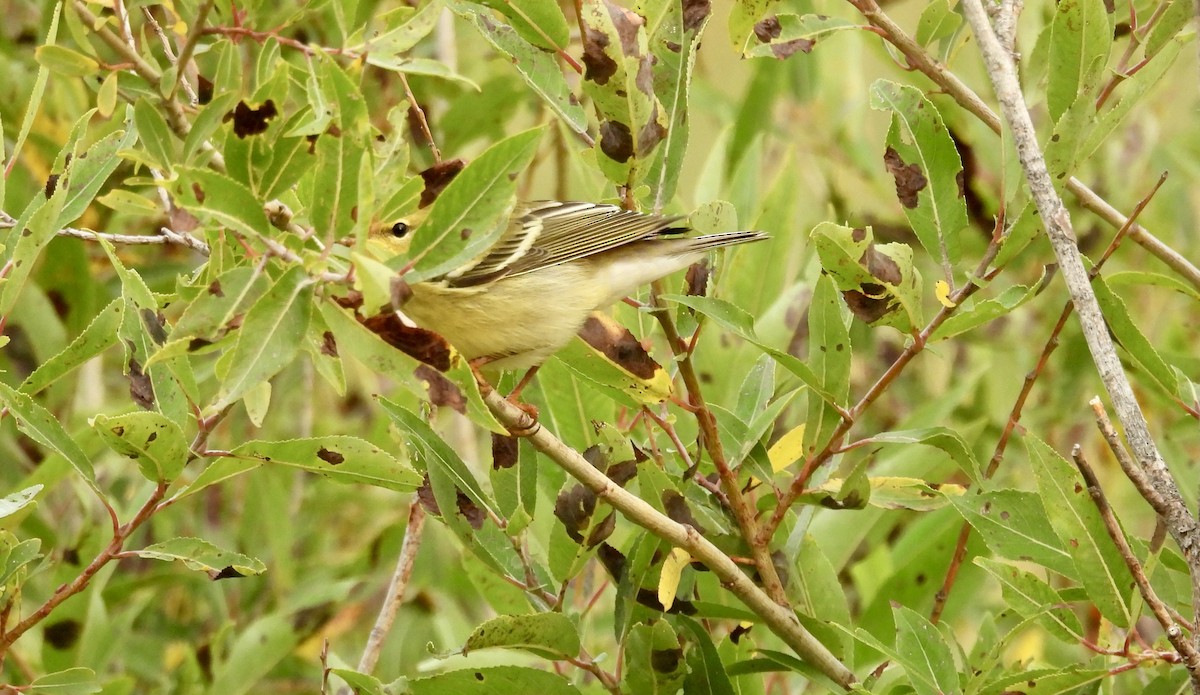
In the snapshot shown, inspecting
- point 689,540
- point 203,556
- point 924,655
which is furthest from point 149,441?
point 924,655

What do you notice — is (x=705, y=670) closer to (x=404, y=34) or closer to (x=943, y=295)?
(x=943, y=295)

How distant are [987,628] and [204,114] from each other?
1.59 meters

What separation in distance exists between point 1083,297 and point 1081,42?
52cm

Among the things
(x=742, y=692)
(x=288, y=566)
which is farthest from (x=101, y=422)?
(x=288, y=566)

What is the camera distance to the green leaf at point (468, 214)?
1.75 meters

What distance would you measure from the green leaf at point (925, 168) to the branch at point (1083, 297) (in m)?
0.23

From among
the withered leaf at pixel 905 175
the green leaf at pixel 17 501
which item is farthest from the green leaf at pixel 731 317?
the green leaf at pixel 17 501

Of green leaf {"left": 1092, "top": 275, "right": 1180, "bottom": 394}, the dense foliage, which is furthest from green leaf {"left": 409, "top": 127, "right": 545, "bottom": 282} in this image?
green leaf {"left": 1092, "top": 275, "right": 1180, "bottom": 394}

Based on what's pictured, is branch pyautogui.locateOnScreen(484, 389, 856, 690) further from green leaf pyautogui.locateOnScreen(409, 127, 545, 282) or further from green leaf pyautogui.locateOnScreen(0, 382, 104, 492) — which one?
green leaf pyautogui.locateOnScreen(0, 382, 104, 492)

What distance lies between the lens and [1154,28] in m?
2.23

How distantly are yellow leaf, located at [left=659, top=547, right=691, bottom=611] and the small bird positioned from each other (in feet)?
1.93

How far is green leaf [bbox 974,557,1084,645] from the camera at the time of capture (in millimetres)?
2053

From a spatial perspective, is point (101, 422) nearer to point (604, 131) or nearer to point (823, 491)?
point (604, 131)

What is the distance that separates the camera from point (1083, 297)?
1815 mm
